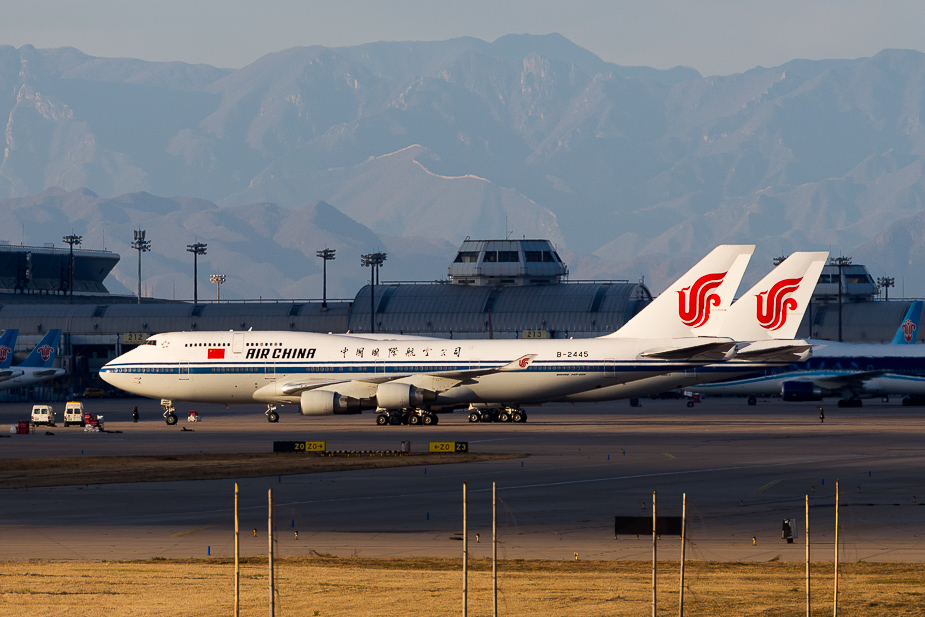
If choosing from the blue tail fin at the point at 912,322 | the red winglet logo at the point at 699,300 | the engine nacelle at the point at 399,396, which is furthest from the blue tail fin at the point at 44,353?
the blue tail fin at the point at 912,322

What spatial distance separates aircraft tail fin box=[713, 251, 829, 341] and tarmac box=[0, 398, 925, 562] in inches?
366

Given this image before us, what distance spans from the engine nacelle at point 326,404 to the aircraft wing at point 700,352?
15.2m

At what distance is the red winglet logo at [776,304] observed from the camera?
66062 millimetres

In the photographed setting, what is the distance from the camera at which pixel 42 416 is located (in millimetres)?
67750

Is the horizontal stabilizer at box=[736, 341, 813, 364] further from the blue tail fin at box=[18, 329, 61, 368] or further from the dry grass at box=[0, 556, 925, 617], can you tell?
the blue tail fin at box=[18, 329, 61, 368]

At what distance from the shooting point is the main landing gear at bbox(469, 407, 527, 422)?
71750 millimetres

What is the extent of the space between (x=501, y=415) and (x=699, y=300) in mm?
12769

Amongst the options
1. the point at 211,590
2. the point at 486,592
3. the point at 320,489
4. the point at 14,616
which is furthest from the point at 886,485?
the point at 14,616

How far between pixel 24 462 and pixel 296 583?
25678mm

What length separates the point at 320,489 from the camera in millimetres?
34250

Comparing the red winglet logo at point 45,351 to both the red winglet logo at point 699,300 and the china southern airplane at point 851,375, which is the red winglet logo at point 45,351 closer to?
the china southern airplane at point 851,375

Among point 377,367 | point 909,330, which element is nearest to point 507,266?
point 909,330

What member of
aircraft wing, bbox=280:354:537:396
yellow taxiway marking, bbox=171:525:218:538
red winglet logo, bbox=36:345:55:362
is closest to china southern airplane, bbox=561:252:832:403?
aircraft wing, bbox=280:354:537:396

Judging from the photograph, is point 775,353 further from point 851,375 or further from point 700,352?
point 851,375
